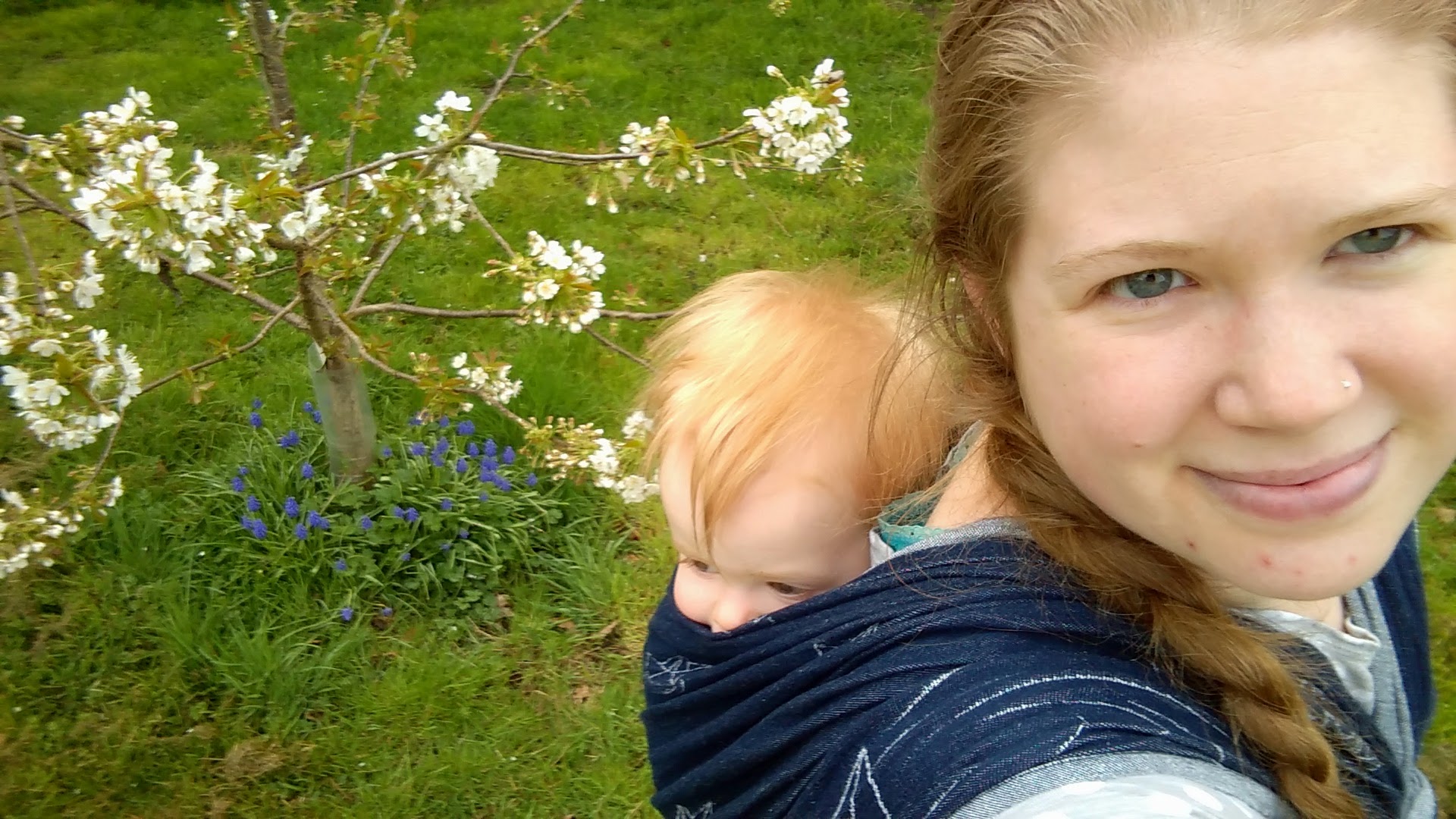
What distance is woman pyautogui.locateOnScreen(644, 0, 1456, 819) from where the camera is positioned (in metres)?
0.76

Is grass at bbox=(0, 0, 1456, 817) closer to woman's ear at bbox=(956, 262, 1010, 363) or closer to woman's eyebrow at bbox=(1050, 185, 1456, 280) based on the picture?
woman's ear at bbox=(956, 262, 1010, 363)

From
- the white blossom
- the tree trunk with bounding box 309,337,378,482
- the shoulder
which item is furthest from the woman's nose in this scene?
the tree trunk with bounding box 309,337,378,482

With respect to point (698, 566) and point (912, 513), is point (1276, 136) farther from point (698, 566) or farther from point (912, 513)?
point (698, 566)

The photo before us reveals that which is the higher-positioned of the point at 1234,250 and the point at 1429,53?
the point at 1429,53

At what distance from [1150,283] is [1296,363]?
129mm

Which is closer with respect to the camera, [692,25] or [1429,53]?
[1429,53]

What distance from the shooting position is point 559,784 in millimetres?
2578

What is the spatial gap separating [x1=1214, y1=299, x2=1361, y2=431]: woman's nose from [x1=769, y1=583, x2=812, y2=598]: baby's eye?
743 mm

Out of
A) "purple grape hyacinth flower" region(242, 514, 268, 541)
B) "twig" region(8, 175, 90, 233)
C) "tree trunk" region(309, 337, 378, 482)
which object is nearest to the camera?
"twig" region(8, 175, 90, 233)

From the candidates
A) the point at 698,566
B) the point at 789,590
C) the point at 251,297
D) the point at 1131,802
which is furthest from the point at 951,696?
the point at 251,297

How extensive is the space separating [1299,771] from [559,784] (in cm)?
204

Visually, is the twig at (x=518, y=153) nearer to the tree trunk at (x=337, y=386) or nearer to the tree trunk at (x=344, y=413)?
the tree trunk at (x=337, y=386)

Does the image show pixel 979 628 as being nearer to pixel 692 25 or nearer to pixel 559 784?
pixel 559 784

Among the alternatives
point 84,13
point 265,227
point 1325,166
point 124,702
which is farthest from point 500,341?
point 84,13
